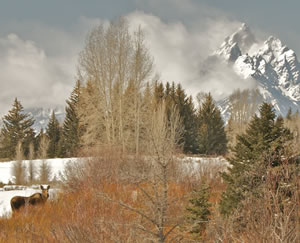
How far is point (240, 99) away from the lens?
31969 mm

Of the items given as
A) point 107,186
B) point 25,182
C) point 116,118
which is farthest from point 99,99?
point 107,186

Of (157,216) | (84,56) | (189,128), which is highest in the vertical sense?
(84,56)

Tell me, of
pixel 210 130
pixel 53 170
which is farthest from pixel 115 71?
pixel 210 130

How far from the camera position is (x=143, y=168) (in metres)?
5.19

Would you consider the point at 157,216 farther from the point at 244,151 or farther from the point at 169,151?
the point at 244,151

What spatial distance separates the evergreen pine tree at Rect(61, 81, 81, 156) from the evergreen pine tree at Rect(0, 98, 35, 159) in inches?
178

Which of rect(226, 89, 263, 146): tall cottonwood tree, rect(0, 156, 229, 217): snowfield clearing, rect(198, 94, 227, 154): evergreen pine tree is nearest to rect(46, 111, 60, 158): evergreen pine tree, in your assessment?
rect(0, 156, 229, 217): snowfield clearing

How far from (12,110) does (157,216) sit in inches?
1236

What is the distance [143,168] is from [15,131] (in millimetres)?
28233

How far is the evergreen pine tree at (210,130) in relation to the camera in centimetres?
2898

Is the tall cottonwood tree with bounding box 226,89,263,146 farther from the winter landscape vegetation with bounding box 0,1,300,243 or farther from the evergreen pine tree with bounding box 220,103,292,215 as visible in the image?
the evergreen pine tree with bounding box 220,103,292,215

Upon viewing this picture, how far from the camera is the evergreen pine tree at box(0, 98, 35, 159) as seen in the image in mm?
28469

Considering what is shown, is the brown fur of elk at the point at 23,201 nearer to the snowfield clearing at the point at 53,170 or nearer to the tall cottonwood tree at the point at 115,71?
the snowfield clearing at the point at 53,170

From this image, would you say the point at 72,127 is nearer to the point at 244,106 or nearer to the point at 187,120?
the point at 187,120
